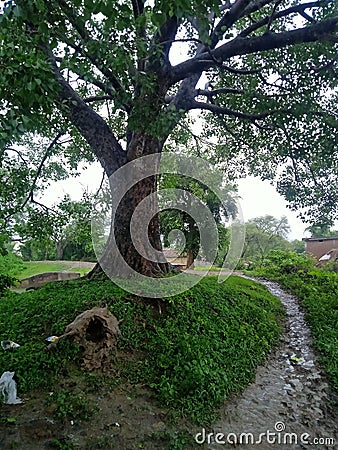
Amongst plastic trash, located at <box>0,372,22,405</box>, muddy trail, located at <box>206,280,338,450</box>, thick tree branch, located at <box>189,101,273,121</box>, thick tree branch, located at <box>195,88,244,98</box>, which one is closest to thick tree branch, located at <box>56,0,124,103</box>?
thick tree branch, located at <box>189,101,273,121</box>

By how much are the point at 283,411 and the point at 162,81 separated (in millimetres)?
3981

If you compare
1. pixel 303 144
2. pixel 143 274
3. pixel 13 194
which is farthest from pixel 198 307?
pixel 13 194

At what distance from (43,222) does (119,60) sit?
2953 mm

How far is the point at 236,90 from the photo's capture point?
16.7ft

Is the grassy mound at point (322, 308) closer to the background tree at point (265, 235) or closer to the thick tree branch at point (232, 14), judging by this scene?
the thick tree branch at point (232, 14)

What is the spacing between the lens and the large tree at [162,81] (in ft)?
7.12

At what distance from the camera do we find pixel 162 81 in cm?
445

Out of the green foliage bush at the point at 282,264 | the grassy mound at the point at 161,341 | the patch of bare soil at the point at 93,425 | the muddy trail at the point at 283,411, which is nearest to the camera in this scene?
the patch of bare soil at the point at 93,425

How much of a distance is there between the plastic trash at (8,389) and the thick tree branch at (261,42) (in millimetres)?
3561

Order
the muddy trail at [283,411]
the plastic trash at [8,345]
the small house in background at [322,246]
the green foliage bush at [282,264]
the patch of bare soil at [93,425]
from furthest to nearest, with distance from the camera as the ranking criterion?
the small house in background at [322,246] < the green foliage bush at [282,264] < the plastic trash at [8,345] < the muddy trail at [283,411] < the patch of bare soil at [93,425]

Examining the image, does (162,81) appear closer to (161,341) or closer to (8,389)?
(161,341)

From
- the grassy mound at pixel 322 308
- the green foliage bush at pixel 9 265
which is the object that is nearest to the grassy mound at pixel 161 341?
the grassy mound at pixel 322 308

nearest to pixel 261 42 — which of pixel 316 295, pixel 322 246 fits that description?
pixel 316 295

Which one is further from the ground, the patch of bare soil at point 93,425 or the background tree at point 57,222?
the background tree at point 57,222
